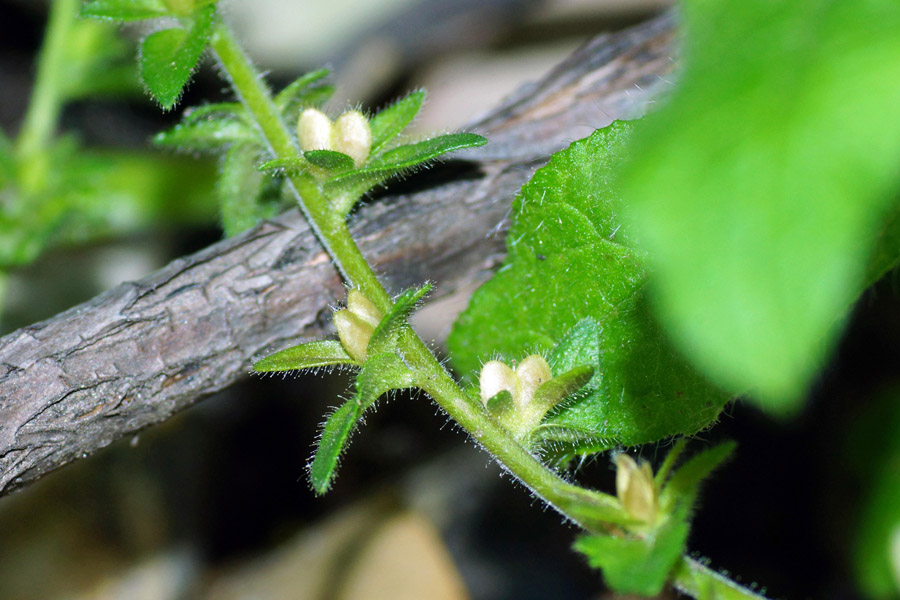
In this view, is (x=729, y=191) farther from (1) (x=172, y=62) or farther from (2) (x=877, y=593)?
(2) (x=877, y=593)

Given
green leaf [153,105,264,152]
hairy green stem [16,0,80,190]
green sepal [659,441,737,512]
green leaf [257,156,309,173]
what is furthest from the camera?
hairy green stem [16,0,80,190]

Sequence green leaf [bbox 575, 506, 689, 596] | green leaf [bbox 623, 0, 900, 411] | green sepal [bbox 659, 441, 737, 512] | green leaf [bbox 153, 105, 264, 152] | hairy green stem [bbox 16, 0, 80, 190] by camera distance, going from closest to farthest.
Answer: green leaf [bbox 623, 0, 900, 411]
green leaf [bbox 575, 506, 689, 596]
green sepal [bbox 659, 441, 737, 512]
green leaf [bbox 153, 105, 264, 152]
hairy green stem [bbox 16, 0, 80, 190]

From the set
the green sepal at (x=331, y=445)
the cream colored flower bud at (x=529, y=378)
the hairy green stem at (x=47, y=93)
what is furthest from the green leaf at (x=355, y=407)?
the hairy green stem at (x=47, y=93)

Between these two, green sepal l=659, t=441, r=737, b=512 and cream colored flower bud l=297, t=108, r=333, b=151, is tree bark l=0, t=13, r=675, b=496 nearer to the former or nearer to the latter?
cream colored flower bud l=297, t=108, r=333, b=151

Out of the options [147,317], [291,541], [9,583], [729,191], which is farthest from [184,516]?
[729,191]

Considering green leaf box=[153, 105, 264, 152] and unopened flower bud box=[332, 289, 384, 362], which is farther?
green leaf box=[153, 105, 264, 152]

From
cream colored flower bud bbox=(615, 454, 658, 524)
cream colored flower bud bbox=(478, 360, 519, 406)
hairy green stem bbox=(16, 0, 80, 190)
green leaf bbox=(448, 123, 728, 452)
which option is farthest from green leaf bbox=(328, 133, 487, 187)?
hairy green stem bbox=(16, 0, 80, 190)

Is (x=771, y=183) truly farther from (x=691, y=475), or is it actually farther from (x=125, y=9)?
(x=125, y=9)
